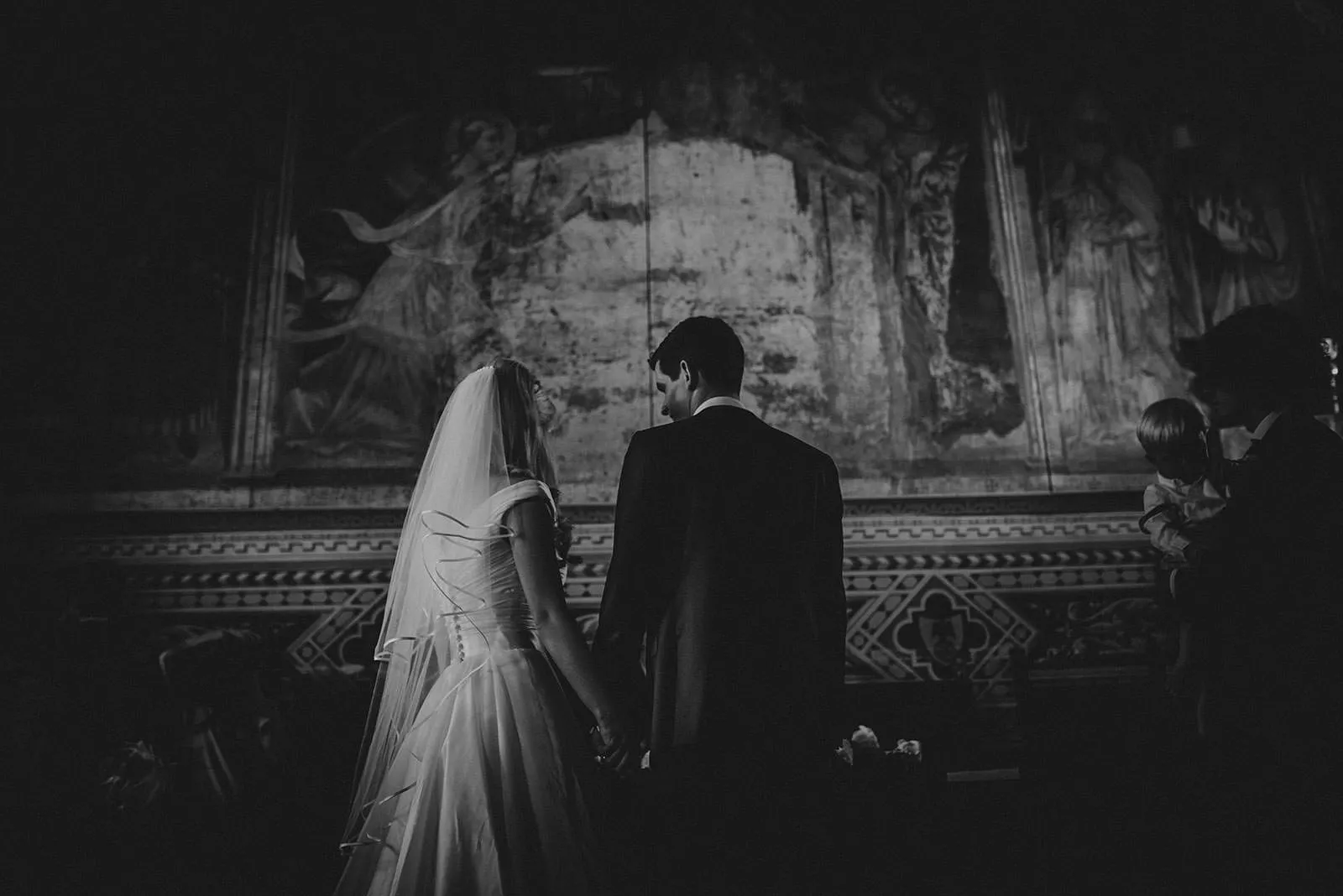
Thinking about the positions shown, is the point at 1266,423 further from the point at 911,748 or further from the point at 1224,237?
the point at 1224,237

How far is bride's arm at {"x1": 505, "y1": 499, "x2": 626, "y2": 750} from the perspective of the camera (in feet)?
8.27

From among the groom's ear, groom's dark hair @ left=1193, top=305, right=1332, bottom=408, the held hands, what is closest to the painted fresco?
groom's dark hair @ left=1193, top=305, right=1332, bottom=408

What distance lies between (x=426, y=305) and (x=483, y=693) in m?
3.80

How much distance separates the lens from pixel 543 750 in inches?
102

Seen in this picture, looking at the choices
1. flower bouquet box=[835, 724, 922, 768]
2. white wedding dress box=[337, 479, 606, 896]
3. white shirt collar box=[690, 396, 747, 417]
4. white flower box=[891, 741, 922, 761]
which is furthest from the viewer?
white flower box=[891, 741, 922, 761]

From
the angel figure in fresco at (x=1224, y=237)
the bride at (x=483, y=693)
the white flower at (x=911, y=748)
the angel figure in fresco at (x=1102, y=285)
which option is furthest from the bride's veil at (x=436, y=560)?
the angel figure in fresco at (x=1224, y=237)

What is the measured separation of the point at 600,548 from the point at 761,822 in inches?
129

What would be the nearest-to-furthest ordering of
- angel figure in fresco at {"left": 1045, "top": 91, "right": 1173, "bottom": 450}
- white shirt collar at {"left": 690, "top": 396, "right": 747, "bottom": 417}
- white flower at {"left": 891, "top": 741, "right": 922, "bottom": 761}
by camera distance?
white shirt collar at {"left": 690, "top": 396, "right": 747, "bottom": 417} → white flower at {"left": 891, "top": 741, "right": 922, "bottom": 761} → angel figure in fresco at {"left": 1045, "top": 91, "right": 1173, "bottom": 450}

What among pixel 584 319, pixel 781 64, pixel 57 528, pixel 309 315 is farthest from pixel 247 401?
pixel 781 64

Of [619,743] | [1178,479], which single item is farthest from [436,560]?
[1178,479]

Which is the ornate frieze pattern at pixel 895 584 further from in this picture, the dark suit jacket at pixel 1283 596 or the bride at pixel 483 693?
the dark suit jacket at pixel 1283 596

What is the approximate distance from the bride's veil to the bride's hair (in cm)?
2

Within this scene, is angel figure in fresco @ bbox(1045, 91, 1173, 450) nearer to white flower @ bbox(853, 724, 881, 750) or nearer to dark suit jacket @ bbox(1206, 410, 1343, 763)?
white flower @ bbox(853, 724, 881, 750)

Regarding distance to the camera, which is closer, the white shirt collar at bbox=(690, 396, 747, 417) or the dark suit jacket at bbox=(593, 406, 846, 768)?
the dark suit jacket at bbox=(593, 406, 846, 768)
